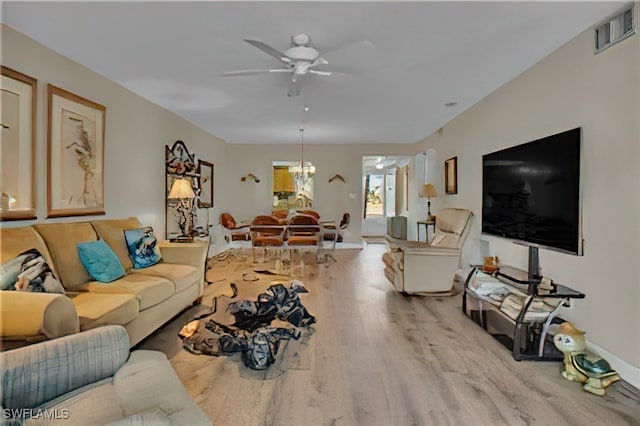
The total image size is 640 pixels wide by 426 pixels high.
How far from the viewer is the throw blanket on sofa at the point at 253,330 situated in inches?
105

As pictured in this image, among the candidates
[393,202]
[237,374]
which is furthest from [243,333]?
[393,202]

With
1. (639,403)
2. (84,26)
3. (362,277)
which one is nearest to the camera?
(639,403)

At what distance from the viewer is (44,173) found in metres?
3.16

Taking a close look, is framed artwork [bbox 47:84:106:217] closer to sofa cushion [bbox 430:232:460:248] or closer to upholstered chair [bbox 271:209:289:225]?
sofa cushion [bbox 430:232:460:248]

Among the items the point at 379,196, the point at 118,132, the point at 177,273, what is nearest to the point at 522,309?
the point at 177,273

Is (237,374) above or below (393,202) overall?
below

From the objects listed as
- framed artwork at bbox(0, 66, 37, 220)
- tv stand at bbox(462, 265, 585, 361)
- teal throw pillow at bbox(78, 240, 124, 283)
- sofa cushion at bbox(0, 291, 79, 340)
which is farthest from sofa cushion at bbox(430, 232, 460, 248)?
framed artwork at bbox(0, 66, 37, 220)

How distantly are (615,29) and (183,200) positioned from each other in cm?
557

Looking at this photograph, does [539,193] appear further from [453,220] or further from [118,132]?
[118,132]

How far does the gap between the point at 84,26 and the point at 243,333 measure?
8.91ft

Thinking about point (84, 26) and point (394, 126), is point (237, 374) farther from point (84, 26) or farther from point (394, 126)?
point (394, 126)

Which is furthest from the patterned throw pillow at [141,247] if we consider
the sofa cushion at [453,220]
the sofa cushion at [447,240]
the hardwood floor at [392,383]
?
the sofa cushion at [453,220]

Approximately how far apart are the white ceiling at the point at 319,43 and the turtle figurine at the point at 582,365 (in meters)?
2.28

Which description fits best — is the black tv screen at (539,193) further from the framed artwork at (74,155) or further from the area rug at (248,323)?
the framed artwork at (74,155)
